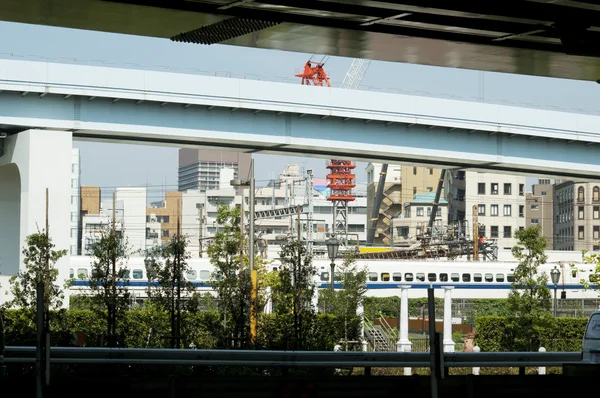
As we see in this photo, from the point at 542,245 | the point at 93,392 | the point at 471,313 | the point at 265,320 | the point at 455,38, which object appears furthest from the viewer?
the point at 471,313

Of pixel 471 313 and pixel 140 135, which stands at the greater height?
pixel 140 135

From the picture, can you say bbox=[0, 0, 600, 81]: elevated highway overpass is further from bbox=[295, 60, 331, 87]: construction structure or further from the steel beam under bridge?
bbox=[295, 60, 331, 87]: construction structure

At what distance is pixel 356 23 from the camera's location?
12.7 m

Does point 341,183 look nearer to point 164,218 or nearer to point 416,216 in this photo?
point 416,216

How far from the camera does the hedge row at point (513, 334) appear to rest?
40844 mm

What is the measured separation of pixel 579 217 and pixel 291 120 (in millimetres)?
120605

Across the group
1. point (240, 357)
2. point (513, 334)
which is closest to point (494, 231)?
point (513, 334)

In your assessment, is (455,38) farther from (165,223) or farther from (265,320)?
(165,223)

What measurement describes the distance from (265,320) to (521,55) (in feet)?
62.5

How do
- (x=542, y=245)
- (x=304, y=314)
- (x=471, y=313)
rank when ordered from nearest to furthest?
(x=304, y=314)
(x=542, y=245)
(x=471, y=313)

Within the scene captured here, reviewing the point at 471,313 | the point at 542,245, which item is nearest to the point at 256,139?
the point at 542,245

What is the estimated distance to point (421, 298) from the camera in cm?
8031

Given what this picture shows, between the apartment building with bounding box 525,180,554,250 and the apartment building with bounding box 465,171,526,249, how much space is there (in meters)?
11.7

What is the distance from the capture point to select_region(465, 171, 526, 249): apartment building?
140750 mm
